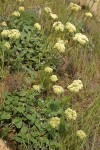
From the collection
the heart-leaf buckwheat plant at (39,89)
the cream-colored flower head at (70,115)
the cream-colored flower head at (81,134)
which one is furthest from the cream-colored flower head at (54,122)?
the cream-colored flower head at (81,134)

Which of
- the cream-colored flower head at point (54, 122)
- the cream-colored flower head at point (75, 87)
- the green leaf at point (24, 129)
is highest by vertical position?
the cream-colored flower head at point (75, 87)

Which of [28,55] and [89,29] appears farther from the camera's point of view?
[89,29]

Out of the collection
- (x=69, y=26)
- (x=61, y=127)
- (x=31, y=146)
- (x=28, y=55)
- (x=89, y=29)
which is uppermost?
(x=89, y=29)

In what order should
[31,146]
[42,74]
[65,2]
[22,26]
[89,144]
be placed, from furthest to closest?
[65,2]
[22,26]
[42,74]
[89,144]
[31,146]

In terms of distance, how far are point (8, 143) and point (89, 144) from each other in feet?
2.71

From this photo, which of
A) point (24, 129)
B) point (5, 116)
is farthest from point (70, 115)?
point (5, 116)

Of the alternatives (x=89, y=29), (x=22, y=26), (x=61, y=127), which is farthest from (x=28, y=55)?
(x=89, y=29)

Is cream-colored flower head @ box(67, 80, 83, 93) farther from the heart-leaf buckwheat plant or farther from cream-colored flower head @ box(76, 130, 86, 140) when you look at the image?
cream-colored flower head @ box(76, 130, 86, 140)

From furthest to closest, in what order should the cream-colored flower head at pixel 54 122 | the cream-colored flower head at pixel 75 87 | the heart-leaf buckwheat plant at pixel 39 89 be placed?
the cream-colored flower head at pixel 75 87 → the heart-leaf buckwheat plant at pixel 39 89 → the cream-colored flower head at pixel 54 122

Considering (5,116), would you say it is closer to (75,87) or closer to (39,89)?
(39,89)

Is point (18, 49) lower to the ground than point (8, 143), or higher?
higher

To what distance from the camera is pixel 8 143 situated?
11.8ft

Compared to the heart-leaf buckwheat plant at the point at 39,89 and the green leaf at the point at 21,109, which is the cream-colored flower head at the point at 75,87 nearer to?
the heart-leaf buckwheat plant at the point at 39,89

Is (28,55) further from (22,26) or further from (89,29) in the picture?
(89,29)
